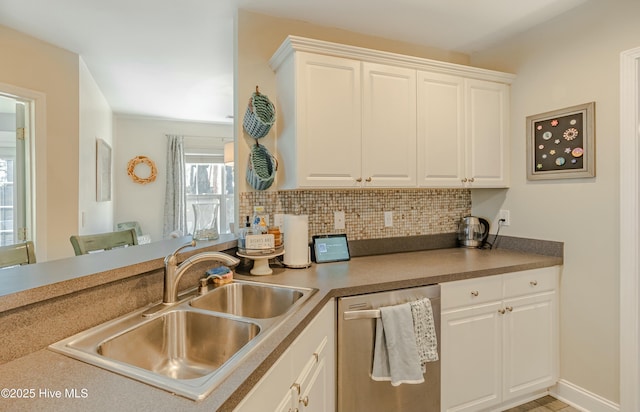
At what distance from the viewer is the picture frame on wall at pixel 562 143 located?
6.43ft

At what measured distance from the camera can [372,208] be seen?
94.1 inches

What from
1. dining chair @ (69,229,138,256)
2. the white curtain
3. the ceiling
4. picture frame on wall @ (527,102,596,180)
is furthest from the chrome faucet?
the white curtain

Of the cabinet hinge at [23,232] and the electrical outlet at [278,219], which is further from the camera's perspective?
the cabinet hinge at [23,232]

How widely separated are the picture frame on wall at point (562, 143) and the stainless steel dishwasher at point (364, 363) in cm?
130

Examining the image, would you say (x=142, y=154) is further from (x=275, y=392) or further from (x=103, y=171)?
(x=275, y=392)

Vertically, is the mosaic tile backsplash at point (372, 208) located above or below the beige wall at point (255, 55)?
below

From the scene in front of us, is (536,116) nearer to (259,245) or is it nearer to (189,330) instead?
(259,245)

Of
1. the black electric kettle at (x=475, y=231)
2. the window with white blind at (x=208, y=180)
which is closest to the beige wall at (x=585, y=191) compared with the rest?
the black electric kettle at (x=475, y=231)

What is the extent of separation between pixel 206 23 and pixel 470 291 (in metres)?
2.40

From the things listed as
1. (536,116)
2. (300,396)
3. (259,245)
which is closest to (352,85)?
(259,245)

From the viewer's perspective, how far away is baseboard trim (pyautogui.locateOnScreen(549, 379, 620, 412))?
189cm

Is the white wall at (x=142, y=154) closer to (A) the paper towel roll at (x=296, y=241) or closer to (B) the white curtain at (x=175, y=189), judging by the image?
(B) the white curtain at (x=175, y=189)

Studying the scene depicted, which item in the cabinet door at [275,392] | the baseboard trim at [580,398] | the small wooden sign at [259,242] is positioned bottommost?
the baseboard trim at [580,398]

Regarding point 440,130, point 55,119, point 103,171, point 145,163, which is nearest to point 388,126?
point 440,130
